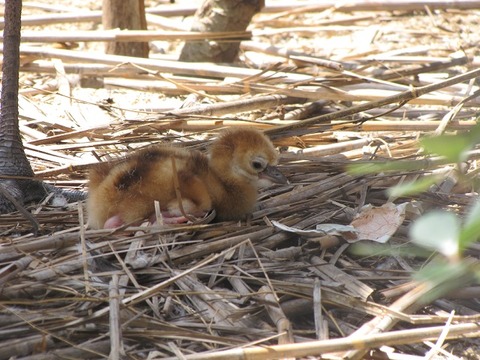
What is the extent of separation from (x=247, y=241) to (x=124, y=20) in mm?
3548

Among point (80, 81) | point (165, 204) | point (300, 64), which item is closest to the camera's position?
point (165, 204)

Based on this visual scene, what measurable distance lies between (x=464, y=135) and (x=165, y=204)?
2.19 metres

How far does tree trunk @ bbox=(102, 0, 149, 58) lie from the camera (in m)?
5.86

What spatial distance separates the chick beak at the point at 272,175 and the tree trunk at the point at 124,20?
302 cm

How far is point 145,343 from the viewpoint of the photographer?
2254 mm

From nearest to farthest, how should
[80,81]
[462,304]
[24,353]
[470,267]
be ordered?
1. [470,267]
2. [24,353]
3. [462,304]
4. [80,81]

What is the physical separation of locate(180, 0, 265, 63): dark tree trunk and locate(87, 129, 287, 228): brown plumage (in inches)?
106

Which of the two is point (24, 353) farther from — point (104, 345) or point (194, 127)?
point (194, 127)

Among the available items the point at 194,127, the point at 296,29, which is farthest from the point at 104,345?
the point at 296,29

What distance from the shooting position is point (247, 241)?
2.80 meters

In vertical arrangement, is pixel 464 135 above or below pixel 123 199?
above

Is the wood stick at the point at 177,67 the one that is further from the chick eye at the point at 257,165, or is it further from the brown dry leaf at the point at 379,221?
the brown dry leaf at the point at 379,221

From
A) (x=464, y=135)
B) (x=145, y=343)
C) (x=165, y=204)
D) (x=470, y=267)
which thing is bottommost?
(x=145, y=343)

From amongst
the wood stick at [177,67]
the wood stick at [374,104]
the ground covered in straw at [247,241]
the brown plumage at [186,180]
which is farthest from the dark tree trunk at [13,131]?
the wood stick at [177,67]
